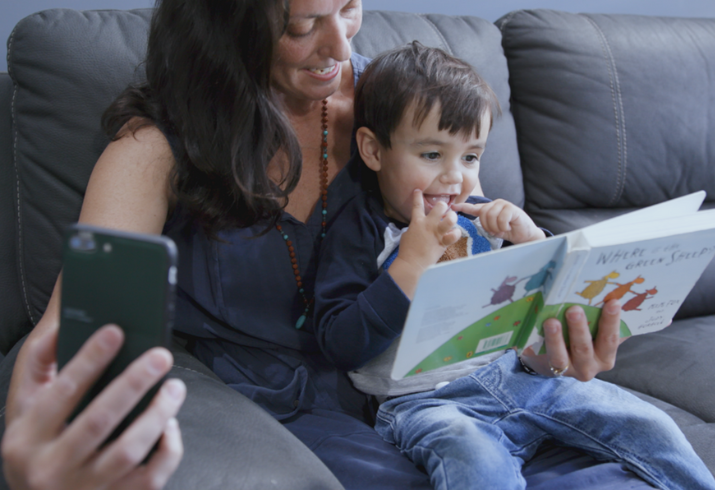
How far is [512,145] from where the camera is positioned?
1.52 meters

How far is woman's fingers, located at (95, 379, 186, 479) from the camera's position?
0.44m

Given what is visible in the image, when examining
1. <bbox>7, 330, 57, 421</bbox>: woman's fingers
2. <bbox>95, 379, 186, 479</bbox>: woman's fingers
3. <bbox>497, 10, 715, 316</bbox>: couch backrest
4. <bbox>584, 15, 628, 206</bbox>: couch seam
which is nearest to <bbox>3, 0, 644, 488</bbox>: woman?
<bbox>7, 330, 57, 421</bbox>: woman's fingers

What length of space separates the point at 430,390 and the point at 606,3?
5.90 feet

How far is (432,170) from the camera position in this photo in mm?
974

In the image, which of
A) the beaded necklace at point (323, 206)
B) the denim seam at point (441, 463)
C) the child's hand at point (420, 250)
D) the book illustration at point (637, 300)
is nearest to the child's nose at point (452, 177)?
the child's hand at point (420, 250)

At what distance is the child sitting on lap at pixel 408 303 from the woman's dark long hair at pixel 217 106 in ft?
0.59

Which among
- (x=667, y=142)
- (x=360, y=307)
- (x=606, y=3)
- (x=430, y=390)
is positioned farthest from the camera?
(x=606, y=3)

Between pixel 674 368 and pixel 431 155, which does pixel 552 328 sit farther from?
pixel 674 368

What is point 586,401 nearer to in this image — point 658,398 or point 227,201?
point 658,398

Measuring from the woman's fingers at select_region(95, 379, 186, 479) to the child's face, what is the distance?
0.63 metres

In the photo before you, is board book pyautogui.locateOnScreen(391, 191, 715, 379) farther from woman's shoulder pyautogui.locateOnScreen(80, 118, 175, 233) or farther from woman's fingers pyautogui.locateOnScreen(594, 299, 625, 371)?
woman's shoulder pyautogui.locateOnScreen(80, 118, 175, 233)

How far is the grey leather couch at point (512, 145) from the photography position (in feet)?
2.51

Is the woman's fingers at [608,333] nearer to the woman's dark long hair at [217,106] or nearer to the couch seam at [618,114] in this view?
the woman's dark long hair at [217,106]

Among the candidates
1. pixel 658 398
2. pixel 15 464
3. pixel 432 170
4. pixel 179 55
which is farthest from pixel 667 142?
pixel 15 464
